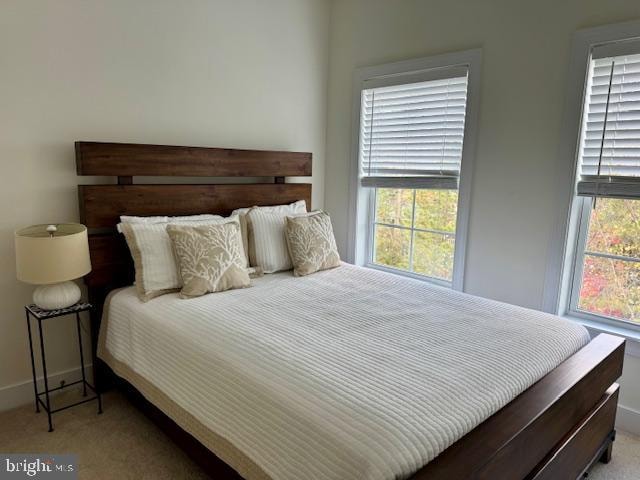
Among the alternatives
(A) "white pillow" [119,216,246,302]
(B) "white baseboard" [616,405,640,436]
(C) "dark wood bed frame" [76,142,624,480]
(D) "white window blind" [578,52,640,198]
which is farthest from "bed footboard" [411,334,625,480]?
(A) "white pillow" [119,216,246,302]

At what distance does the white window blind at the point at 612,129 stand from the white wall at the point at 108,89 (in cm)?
204

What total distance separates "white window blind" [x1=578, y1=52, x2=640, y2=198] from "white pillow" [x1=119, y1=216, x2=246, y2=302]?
7.45ft

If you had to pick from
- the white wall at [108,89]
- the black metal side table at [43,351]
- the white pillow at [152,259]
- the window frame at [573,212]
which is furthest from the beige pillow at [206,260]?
the window frame at [573,212]

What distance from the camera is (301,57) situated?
345 centimetres

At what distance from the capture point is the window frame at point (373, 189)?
282 centimetres

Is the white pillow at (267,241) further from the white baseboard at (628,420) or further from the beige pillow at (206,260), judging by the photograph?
the white baseboard at (628,420)

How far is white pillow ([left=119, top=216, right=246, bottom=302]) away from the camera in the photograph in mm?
2314

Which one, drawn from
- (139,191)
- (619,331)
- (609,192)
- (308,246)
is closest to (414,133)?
(308,246)

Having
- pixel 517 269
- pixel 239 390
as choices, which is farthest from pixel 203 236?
pixel 517 269

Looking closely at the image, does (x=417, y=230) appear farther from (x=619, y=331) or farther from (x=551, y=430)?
(x=551, y=430)

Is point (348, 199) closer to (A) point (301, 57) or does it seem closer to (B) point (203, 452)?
(A) point (301, 57)

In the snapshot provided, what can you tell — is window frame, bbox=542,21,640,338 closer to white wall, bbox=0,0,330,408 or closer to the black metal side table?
white wall, bbox=0,0,330,408

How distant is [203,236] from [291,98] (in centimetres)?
156

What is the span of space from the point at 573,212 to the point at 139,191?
8.12 feet
